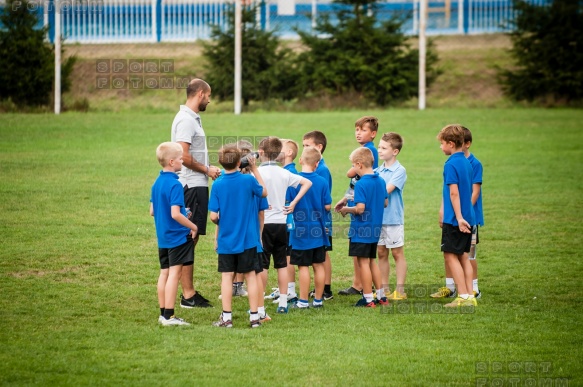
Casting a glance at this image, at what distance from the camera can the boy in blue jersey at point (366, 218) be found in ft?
25.1

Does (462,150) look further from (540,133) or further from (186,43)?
(186,43)

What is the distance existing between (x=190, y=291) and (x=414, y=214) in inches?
229

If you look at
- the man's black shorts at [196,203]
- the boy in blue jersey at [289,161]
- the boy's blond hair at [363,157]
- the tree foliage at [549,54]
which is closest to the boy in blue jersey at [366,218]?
the boy's blond hair at [363,157]

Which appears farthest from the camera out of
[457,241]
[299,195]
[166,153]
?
[457,241]

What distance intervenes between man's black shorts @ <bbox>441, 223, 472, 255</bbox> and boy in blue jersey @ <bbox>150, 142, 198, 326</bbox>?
7.92 feet

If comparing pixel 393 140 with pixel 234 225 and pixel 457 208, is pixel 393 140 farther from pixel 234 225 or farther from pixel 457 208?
pixel 234 225

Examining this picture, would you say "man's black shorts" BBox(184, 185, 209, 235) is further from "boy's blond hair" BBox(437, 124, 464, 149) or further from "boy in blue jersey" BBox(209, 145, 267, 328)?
"boy's blond hair" BBox(437, 124, 464, 149)

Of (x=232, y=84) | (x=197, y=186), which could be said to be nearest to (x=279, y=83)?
(x=232, y=84)

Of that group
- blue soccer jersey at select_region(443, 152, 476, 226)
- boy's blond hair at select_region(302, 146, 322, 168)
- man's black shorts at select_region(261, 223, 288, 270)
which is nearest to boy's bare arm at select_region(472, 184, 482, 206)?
blue soccer jersey at select_region(443, 152, 476, 226)

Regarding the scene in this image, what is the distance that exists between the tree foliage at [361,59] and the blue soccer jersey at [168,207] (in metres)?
19.2

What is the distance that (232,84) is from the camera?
2538cm

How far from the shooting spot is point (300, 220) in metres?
7.66

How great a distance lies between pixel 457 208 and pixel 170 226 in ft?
8.70

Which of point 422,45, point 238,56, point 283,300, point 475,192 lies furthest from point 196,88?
point 422,45
